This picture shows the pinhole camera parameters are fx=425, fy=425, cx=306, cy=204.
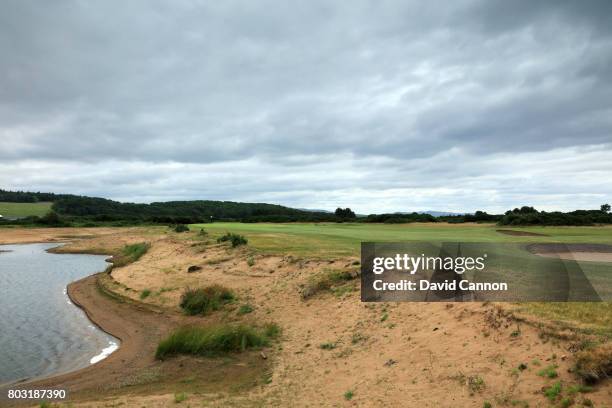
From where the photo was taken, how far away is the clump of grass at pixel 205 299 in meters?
18.8

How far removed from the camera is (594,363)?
7.10 m

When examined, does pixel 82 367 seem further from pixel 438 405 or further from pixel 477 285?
pixel 477 285

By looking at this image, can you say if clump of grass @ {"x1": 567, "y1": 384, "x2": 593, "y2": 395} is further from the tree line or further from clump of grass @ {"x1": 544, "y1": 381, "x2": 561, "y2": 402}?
the tree line

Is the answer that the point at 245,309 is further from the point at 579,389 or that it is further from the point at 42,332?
the point at 579,389

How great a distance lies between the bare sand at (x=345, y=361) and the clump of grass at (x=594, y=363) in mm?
158

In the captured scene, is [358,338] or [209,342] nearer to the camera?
[358,338]

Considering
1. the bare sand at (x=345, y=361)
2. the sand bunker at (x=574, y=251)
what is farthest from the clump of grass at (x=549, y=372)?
the sand bunker at (x=574, y=251)

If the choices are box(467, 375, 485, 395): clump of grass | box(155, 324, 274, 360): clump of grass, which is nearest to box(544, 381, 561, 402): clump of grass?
box(467, 375, 485, 395): clump of grass

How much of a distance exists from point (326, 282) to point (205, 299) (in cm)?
569

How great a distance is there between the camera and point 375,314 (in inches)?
550

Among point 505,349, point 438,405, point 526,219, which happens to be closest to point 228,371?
point 438,405

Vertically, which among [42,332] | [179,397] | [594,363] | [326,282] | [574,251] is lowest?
[42,332]

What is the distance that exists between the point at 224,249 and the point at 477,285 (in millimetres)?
18467

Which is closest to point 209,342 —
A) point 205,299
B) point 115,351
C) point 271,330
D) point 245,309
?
point 271,330
